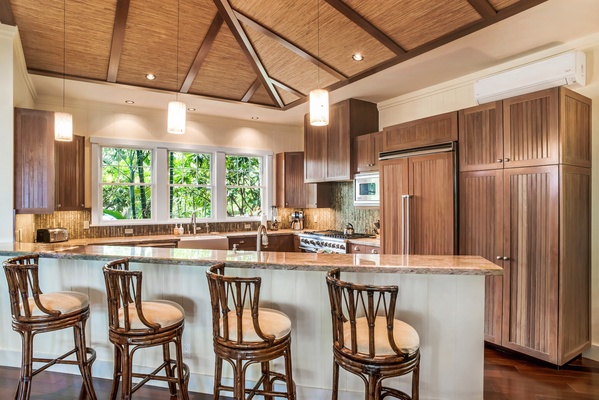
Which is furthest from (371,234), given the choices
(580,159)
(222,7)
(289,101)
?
(222,7)

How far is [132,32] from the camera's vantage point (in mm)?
3562

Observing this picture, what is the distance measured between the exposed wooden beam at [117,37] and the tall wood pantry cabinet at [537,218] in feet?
11.7

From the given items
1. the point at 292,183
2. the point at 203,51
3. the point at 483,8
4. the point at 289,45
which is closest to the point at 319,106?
the point at 289,45

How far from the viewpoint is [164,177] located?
5.63 metres

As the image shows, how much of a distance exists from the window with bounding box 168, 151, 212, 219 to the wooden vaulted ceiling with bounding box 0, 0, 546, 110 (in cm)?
154

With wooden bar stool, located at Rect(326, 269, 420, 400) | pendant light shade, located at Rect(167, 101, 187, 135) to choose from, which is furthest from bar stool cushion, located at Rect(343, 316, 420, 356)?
pendant light shade, located at Rect(167, 101, 187, 135)

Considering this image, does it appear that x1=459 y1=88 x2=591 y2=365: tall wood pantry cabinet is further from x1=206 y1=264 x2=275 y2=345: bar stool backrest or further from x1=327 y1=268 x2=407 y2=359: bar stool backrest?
x1=206 y1=264 x2=275 y2=345: bar stool backrest

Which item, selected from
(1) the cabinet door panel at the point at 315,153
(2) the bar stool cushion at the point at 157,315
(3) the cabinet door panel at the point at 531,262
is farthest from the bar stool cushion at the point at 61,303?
(1) the cabinet door panel at the point at 315,153

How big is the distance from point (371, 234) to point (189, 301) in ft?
10.8

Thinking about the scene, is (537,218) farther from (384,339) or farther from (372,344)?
(372,344)

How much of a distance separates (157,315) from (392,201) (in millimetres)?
2929

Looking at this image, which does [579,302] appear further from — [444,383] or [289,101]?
[289,101]

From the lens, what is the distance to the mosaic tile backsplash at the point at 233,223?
4.59 meters

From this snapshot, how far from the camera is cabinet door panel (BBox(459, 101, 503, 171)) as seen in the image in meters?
3.19
